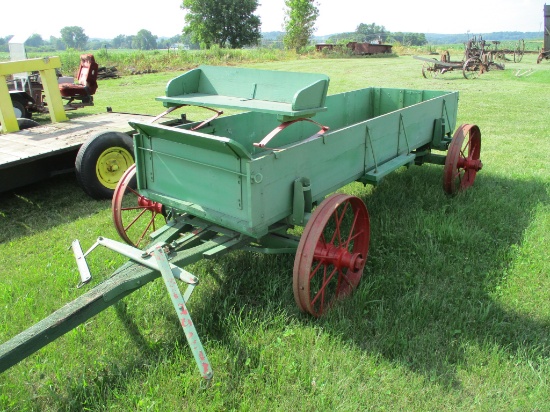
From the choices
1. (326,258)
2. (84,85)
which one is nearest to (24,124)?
(84,85)

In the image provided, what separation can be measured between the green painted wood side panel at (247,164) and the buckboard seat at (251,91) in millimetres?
253

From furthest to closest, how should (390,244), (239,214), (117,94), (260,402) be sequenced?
1. (117,94)
2. (390,244)
3. (239,214)
4. (260,402)

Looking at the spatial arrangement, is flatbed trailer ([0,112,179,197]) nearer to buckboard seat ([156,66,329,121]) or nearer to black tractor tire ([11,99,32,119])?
buckboard seat ([156,66,329,121])

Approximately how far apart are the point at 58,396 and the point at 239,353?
100 cm

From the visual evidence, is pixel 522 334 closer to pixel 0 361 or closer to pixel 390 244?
pixel 390 244

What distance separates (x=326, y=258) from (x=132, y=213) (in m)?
2.83

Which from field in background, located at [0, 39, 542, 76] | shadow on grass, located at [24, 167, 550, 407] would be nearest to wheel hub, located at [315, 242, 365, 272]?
shadow on grass, located at [24, 167, 550, 407]

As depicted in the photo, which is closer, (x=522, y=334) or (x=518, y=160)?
(x=522, y=334)

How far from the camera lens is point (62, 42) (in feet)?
536

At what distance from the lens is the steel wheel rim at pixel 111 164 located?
5.40m

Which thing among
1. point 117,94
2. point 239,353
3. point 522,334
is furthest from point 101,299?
point 117,94

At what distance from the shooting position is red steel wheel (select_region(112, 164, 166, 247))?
12.6 ft

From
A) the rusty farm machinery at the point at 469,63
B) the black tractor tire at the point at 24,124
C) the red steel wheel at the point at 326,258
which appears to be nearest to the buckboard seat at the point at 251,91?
the red steel wheel at the point at 326,258

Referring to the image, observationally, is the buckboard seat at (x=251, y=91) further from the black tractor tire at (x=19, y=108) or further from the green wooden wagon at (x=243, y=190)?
the black tractor tire at (x=19, y=108)
